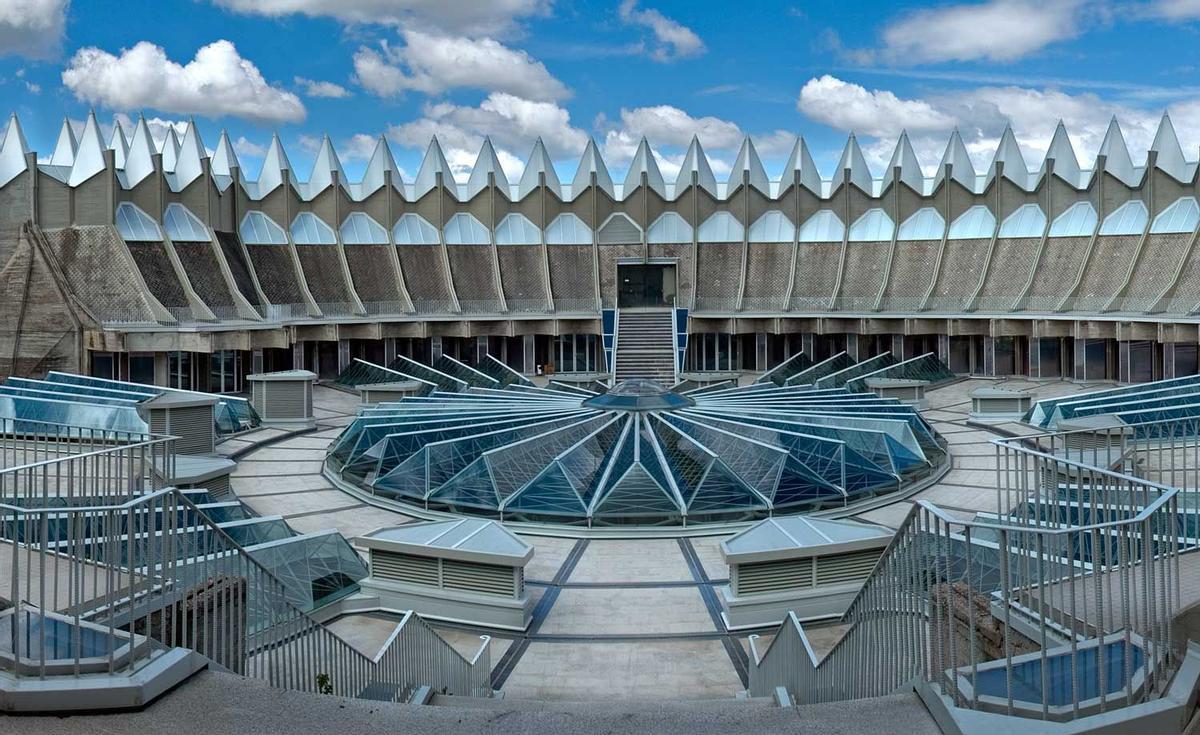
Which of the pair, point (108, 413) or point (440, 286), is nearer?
point (108, 413)

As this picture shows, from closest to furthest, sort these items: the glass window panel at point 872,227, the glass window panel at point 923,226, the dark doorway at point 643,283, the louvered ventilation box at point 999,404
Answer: the louvered ventilation box at point 999,404 → the glass window panel at point 923,226 → the glass window panel at point 872,227 → the dark doorway at point 643,283

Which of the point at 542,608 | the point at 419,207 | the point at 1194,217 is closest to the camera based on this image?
the point at 542,608

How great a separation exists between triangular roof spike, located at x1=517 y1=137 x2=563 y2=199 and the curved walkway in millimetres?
35056

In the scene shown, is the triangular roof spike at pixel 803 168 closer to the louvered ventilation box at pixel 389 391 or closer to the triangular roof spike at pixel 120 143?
the louvered ventilation box at pixel 389 391

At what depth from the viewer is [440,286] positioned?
5597 centimetres

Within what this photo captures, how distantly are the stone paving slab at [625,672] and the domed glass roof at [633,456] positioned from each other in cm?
684

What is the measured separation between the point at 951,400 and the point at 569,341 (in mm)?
21753

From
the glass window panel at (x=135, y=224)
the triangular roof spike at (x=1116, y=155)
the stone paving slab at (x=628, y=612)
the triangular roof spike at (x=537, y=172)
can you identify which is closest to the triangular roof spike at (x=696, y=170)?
the triangular roof spike at (x=537, y=172)

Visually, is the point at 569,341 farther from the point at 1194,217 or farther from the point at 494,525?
the point at 494,525

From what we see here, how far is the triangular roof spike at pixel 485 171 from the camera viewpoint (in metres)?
60.6

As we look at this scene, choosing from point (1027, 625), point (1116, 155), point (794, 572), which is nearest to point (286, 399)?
point (794, 572)

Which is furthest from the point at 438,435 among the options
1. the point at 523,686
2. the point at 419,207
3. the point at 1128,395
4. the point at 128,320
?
the point at 419,207

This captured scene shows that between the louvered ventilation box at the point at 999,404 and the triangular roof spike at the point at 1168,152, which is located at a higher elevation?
the triangular roof spike at the point at 1168,152

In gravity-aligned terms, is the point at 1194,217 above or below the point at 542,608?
above
